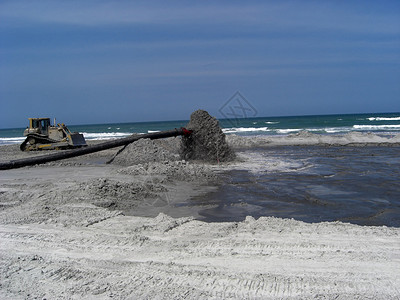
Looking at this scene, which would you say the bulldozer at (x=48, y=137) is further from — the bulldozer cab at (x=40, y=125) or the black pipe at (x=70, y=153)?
the black pipe at (x=70, y=153)

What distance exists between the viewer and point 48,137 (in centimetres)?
2080

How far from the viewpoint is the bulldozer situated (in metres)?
19.9

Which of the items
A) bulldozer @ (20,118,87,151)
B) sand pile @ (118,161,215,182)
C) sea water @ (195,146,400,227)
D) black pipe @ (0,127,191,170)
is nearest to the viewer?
sea water @ (195,146,400,227)

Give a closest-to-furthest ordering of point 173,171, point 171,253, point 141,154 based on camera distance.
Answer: point 171,253, point 173,171, point 141,154

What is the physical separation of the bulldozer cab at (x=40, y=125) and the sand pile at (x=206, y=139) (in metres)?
10.8

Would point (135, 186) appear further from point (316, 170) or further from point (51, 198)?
point (316, 170)

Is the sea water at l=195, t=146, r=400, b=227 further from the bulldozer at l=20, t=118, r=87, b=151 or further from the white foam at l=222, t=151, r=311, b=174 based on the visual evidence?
the bulldozer at l=20, t=118, r=87, b=151

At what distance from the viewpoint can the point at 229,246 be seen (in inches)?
188

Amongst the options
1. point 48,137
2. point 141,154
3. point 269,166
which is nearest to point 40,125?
point 48,137

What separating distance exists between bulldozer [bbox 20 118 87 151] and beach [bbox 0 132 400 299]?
490 inches

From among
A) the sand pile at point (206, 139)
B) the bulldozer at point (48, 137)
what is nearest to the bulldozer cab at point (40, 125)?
the bulldozer at point (48, 137)

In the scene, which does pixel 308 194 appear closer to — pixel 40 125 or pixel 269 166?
pixel 269 166

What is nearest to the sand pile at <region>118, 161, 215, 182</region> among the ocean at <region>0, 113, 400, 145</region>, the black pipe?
the black pipe

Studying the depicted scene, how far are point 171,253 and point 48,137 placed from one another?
59.0 ft
